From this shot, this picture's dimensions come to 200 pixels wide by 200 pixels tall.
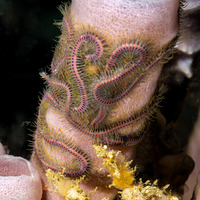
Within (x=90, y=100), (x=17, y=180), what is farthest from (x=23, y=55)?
(x=17, y=180)

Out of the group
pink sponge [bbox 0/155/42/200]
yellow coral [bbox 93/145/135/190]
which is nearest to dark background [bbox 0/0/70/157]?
pink sponge [bbox 0/155/42/200]

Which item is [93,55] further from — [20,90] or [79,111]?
[20,90]

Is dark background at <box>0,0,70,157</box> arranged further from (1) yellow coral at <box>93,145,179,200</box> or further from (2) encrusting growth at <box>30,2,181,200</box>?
(1) yellow coral at <box>93,145,179,200</box>

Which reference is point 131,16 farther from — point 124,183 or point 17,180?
point 17,180

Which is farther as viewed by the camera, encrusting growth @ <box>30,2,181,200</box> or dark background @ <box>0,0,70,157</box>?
dark background @ <box>0,0,70,157</box>

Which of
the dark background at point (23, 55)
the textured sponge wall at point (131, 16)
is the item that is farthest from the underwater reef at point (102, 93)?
the dark background at point (23, 55)

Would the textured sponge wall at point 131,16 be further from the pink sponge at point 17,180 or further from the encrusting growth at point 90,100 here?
the pink sponge at point 17,180

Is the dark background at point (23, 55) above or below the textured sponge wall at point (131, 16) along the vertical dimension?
below
